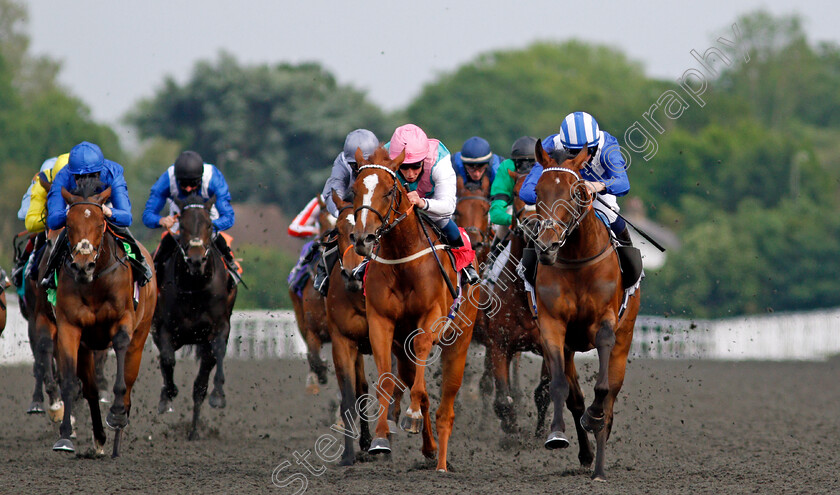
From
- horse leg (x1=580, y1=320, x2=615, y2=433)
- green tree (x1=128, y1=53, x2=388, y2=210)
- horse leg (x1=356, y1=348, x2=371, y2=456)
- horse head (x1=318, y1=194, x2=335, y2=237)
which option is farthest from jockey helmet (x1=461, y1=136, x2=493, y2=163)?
green tree (x1=128, y1=53, x2=388, y2=210)

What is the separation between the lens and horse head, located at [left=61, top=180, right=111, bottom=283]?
8.46 meters

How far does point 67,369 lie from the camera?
8828 millimetres

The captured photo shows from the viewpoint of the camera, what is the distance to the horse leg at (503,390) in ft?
31.9

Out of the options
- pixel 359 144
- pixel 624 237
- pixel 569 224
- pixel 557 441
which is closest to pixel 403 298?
pixel 569 224

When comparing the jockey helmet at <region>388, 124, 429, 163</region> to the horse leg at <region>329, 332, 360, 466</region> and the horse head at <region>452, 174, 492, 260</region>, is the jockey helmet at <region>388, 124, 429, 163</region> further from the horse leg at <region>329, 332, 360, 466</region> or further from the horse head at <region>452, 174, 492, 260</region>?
the horse head at <region>452, 174, 492, 260</region>

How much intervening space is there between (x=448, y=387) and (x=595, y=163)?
1.91 meters

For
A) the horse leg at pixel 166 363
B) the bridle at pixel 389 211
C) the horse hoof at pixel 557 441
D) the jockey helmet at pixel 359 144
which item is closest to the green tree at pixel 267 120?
the horse leg at pixel 166 363

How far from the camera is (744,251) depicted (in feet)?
133

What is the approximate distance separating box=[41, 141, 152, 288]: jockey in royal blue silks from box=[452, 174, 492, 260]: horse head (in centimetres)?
288

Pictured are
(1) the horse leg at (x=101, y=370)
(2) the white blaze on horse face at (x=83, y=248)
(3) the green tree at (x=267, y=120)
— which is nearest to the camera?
(2) the white blaze on horse face at (x=83, y=248)

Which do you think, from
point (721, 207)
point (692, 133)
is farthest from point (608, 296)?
point (692, 133)

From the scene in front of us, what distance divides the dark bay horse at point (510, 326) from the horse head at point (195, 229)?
8.09 ft

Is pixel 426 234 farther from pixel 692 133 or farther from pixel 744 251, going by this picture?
pixel 692 133

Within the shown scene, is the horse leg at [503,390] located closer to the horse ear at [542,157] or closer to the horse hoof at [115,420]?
the horse ear at [542,157]
